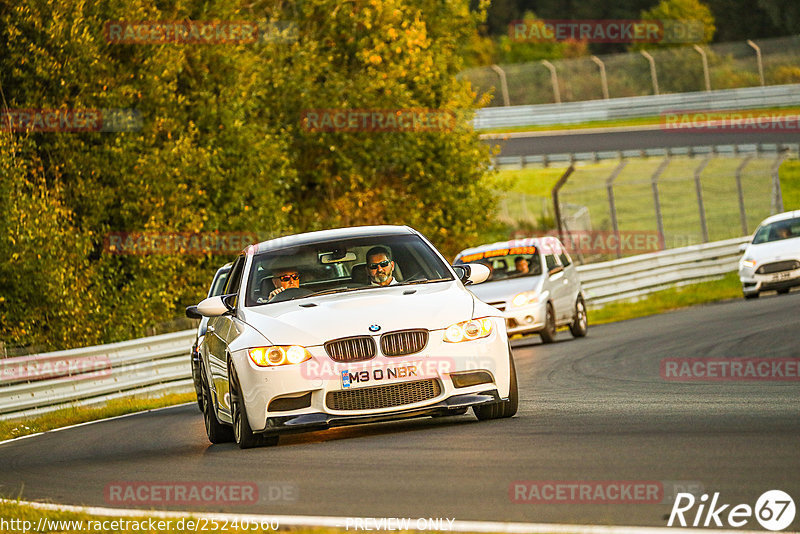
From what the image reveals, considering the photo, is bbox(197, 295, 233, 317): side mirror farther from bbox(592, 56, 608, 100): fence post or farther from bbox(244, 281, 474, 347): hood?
bbox(592, 56, 608, 100): fence post

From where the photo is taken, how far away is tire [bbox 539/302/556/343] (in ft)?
68.4

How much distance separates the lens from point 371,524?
252 inches

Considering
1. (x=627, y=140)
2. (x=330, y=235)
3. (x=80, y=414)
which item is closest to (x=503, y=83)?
(x=627, y=140)

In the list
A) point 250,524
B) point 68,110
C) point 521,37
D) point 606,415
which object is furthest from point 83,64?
point 521,37

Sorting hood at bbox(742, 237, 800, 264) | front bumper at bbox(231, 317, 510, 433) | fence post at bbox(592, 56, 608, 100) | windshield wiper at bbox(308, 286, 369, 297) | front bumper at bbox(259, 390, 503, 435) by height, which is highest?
windshield wiper at bbox(308, 286, 369, 297)

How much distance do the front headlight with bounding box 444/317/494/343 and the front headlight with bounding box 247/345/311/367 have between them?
0.99 meters

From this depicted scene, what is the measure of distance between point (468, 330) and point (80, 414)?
920 centimetres

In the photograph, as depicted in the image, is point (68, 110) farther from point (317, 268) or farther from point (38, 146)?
point (317, 268)

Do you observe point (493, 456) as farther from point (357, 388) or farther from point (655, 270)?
point (655, 270)

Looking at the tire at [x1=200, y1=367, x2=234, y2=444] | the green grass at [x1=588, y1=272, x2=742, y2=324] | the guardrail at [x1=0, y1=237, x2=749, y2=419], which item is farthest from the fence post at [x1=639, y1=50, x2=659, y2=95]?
the tire at [x1=200, y1=367, x2=234, y2=444]

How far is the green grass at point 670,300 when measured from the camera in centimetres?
2672

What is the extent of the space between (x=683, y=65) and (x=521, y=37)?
25283 millimetres

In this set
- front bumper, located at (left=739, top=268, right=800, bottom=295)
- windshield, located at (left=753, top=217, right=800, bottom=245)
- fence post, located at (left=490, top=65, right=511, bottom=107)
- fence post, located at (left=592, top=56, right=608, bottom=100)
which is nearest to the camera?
front bumper, located at (left=739, top=268, right=800, bottom=295)

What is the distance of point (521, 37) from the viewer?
248ft
